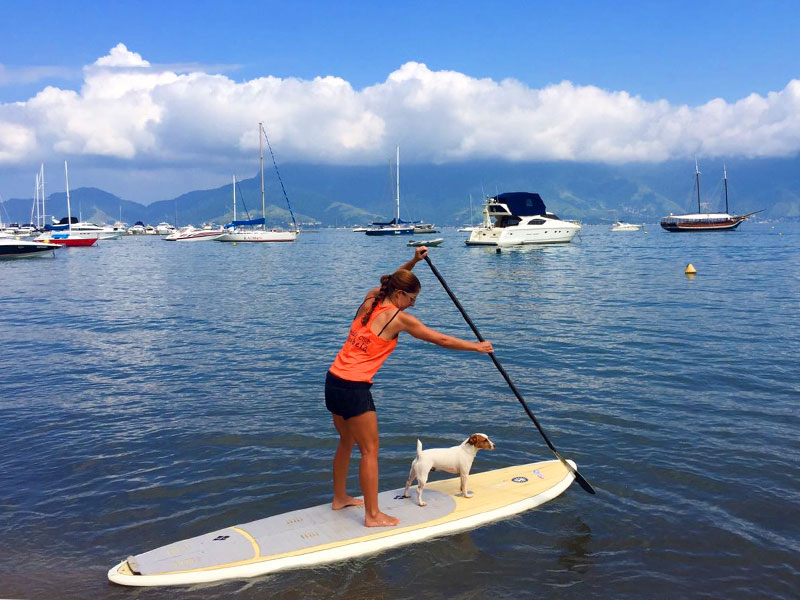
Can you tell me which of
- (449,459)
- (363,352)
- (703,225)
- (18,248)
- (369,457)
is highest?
(703,225)

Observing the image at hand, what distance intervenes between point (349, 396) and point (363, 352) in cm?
44

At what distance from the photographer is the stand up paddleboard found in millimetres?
5688

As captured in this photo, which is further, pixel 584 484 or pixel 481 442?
pixel 584 484

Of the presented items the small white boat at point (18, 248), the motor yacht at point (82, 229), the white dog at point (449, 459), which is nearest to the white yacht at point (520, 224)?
the small white boat at point (18, 248)

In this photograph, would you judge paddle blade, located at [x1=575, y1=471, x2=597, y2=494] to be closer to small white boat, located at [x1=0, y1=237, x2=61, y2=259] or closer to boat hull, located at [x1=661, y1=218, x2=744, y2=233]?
small white boat, located at [x1=0, y1=237, x2=61, y2=259]

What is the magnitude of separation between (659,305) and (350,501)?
20.0 m

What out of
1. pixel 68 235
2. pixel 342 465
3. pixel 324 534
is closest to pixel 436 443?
pixel 342 465

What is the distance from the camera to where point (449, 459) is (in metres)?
6.92

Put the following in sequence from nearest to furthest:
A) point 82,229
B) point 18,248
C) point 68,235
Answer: point 18,248, point 68,235, point 82,229

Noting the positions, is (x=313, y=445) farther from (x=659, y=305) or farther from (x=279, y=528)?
(x=659, y=305)

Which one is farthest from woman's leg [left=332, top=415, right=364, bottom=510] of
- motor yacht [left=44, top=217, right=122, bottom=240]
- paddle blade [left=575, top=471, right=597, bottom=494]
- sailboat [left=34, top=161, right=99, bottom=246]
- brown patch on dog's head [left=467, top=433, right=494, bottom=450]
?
motor yacht [left=44, top=217, right=122, bottom=240]

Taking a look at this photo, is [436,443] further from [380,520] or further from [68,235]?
[68,235]

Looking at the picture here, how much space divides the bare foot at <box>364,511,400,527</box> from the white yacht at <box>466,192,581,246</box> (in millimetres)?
67724

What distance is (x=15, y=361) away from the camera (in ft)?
50.4
